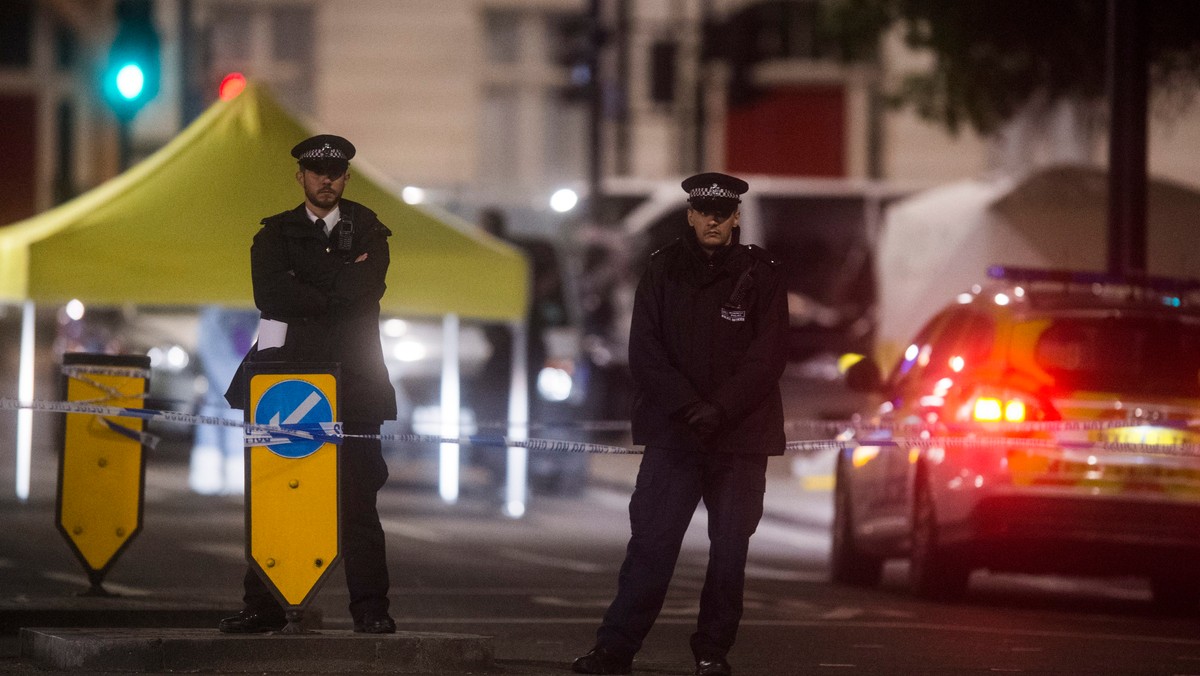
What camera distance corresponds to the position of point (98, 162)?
138ft

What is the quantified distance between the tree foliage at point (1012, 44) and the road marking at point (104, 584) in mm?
10506

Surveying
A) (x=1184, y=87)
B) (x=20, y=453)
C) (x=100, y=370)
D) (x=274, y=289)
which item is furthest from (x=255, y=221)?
(x=1184, y=87)

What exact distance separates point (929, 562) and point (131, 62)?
329 inches

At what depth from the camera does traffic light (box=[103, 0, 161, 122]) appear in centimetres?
1888

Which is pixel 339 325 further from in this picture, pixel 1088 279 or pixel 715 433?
pixel 1088 279

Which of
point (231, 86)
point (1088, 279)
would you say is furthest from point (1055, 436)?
point (231, 86)

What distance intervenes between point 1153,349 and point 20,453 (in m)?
9.21

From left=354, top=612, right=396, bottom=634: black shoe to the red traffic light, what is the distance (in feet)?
30.1

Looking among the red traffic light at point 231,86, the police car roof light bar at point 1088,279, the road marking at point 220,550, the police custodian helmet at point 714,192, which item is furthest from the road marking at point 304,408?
the red traffic light at point 231,86

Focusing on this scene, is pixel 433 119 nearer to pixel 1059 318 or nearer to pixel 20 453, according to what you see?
pixel 20 453

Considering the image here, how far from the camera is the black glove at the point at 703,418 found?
8.78m

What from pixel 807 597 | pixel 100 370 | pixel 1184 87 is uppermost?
pixel 1184 87

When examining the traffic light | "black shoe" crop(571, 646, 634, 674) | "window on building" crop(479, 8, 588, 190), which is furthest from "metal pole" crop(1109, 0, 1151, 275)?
"window on building" crop(479, 8, 588, 190)

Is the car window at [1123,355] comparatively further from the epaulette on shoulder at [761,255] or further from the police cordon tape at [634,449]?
the epaulette on shoulder at [761,255]
